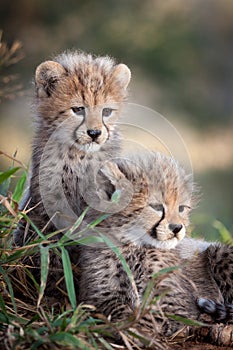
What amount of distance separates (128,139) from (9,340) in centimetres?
100

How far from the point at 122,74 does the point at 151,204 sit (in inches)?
26.0

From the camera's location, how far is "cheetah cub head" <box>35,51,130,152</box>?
2.80 m

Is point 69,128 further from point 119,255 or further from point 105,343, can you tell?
point 105,343

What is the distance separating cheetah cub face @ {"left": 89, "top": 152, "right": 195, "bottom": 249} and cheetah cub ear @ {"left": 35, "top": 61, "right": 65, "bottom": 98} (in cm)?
51

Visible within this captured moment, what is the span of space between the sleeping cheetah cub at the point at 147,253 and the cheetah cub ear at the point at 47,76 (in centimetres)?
49

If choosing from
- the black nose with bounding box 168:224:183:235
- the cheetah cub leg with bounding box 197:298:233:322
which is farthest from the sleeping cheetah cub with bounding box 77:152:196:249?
the cheetah cub leg with bounding box 197:298:233:322

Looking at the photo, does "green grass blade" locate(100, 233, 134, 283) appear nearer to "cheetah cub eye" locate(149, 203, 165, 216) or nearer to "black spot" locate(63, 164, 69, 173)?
"cheetah cub eye" locate(149, 203, 165, 216)

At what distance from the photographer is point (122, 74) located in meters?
2.96

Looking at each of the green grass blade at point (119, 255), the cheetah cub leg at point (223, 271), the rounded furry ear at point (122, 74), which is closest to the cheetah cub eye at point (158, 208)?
the green grass blade at point (119, 255)

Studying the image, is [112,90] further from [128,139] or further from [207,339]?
[207,339]

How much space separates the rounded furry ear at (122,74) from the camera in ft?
9.62

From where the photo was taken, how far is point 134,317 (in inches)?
87.8

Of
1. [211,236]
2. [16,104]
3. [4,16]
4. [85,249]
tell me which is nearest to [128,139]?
[85,249]

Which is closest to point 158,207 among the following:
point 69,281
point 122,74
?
point 69,281
